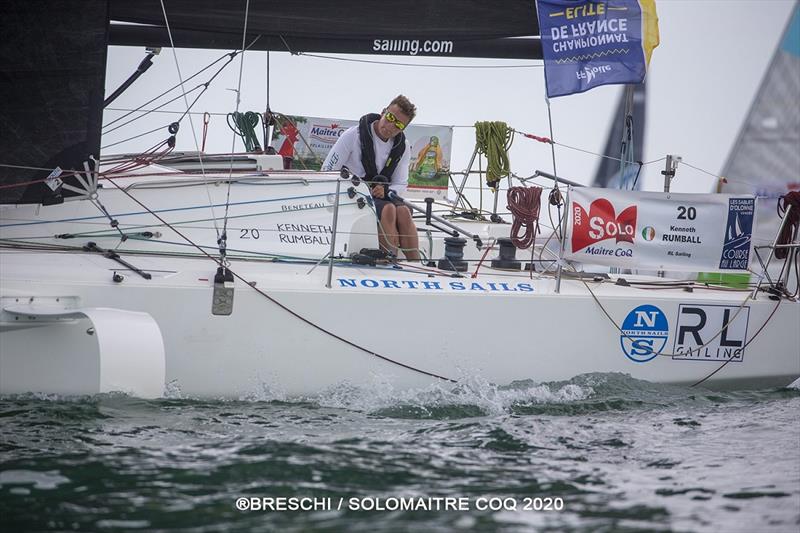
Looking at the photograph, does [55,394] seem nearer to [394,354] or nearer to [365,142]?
[394,354]

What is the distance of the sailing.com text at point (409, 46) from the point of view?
19.7 feet

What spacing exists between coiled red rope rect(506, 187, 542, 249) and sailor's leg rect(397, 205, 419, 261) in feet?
2.07

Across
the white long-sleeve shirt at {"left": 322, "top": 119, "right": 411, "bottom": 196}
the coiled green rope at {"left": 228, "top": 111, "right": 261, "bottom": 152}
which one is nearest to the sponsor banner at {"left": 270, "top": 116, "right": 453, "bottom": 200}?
the coiled green rope at {"left": 228, "top": 111, "right": 261, "bottom": 152}

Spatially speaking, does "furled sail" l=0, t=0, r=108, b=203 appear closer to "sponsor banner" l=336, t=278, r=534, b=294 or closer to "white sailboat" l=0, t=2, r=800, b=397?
"white sailboat" l=0, t=2, r=800, b=397

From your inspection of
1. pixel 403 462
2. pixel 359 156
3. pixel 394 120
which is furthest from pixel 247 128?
pixel 403 462

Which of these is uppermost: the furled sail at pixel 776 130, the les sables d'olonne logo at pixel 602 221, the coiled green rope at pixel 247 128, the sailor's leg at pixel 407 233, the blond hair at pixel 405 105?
the coiled green rope at pixel 247 128

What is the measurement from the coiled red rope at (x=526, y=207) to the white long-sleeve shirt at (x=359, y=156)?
873 mm

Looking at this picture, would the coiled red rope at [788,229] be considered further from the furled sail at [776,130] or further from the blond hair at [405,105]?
the furled sail at [776,130]

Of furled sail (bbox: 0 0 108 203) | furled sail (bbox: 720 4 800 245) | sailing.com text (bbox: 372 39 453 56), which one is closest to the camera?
furled sail (bbox: 720 4 800 245)

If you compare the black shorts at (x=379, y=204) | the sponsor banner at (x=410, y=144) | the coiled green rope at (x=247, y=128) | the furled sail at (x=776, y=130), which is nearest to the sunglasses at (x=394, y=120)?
the black shorts at (x=379, y=204)

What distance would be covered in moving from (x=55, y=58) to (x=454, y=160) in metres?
5.78

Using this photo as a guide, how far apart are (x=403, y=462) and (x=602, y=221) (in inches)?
85.6

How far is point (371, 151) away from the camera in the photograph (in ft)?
19.2

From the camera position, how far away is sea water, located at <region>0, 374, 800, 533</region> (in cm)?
309
